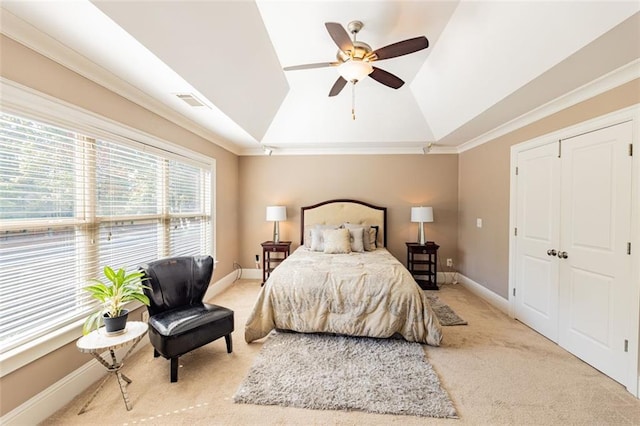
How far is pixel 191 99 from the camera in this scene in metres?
2.64

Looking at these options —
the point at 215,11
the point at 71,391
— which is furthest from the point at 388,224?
the point at 71,391

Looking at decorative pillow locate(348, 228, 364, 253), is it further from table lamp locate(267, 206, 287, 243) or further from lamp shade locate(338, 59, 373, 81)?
lamp shade locate(338, 59, 373, 81)

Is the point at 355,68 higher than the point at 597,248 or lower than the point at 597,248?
higher

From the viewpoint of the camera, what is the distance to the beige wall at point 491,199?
277cm

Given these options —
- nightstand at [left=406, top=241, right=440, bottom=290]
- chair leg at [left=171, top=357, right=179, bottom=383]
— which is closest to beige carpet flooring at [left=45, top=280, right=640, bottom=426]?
chair leg at [left=171, top=357, right=179, bottom=383]

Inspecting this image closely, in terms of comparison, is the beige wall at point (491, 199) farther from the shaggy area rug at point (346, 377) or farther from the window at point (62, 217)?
the window at point (62, 217)

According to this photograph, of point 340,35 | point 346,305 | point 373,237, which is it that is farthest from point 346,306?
point 340,35

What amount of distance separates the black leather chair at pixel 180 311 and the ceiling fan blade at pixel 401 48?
259 centimetres

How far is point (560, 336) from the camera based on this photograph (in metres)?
2.62

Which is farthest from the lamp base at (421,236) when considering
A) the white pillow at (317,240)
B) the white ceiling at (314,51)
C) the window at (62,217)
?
the window at (62,217)

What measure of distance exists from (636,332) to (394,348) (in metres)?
1.85

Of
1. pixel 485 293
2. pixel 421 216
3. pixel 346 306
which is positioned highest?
pixel 421 216

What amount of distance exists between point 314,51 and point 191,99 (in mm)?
1412

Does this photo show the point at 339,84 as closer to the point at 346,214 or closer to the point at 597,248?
the point at 346,214
